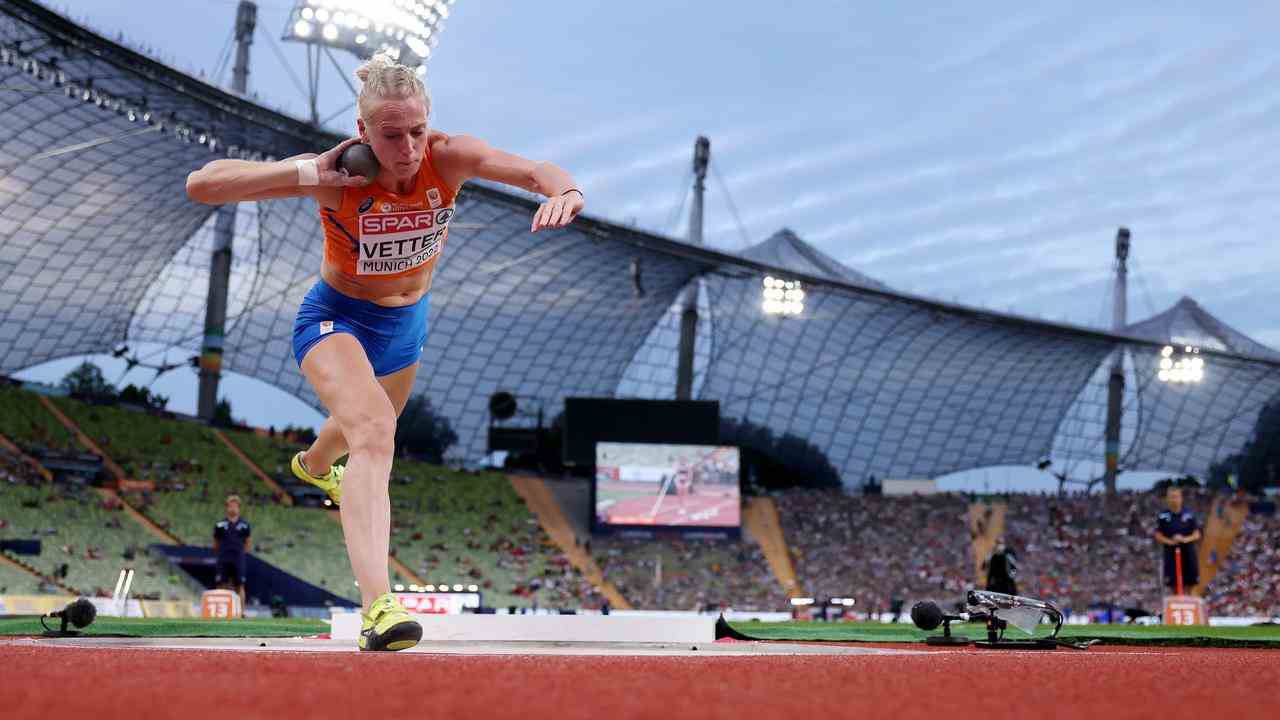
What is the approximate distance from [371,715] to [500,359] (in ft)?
177

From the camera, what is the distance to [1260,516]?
150 ft

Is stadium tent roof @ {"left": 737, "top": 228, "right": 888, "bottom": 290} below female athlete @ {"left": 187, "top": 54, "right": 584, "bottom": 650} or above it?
above

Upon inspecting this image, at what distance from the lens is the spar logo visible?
547 cm

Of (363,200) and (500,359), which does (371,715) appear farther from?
(500,359)

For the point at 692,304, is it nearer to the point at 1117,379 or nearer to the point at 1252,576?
the point at 1117,379

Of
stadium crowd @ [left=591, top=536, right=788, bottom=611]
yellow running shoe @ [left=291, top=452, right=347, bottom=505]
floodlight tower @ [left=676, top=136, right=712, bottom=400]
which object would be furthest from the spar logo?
floodlight tower @ [left=676, top=136, right=712, bottom=400]

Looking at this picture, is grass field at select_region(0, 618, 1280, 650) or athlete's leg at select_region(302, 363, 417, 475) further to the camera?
grass field at select_region(0, 618, 1280, 650)

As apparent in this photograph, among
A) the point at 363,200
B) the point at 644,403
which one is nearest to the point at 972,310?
the point at 644,403

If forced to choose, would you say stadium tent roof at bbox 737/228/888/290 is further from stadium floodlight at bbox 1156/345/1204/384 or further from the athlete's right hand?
the athlete's right hand

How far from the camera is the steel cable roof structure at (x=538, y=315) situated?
3466 cm

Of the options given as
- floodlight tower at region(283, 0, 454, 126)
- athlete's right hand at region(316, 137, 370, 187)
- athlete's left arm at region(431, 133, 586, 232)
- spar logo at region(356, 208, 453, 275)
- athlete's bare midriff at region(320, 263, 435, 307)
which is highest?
floodlight tower at region(283, 0, 454, 126)

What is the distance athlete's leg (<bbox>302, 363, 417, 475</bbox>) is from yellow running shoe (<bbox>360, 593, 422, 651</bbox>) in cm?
147

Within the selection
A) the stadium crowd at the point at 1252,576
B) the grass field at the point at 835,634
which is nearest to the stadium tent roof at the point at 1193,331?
the stadium crowd at the point at 1252,576

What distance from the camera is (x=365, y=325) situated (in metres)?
5.77
